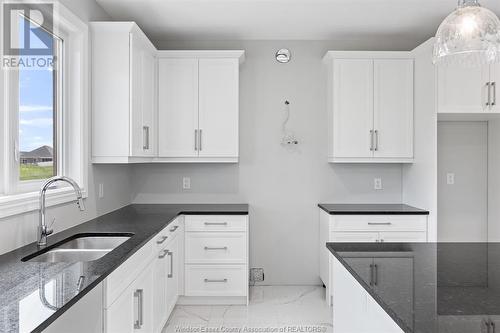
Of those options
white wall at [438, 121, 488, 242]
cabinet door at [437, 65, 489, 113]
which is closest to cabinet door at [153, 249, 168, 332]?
cabinet door at [437, 65, 489, 113]

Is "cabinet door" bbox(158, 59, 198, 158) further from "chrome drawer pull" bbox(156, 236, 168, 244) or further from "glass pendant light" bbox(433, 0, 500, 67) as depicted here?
"glass pendant light" bbox(433, 0, 500, 67)

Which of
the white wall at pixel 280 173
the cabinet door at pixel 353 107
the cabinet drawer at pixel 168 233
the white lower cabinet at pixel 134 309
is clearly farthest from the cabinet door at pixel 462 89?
the white lower cabinet at pixel 134 309

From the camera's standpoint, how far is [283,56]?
4.14 metres

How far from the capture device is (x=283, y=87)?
4.18 metres

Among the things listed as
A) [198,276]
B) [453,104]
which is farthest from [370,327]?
[453,104]

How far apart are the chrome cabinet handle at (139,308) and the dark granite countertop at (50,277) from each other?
28 centimetres

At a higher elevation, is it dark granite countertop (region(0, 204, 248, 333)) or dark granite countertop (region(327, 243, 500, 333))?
dark granite countertop (region(327, 243, 500, 333))

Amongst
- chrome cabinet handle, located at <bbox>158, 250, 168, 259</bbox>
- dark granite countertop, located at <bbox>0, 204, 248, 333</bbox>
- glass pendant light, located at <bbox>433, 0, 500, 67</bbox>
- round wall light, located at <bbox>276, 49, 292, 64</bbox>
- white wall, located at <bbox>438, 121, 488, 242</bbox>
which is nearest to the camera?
dark granite countertop, located at <bbox>0, 204, 248, 333</bbox>

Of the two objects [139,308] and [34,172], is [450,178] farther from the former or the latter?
[34,172]

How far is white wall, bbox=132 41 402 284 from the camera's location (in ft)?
13.7

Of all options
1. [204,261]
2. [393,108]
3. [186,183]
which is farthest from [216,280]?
[393,108]

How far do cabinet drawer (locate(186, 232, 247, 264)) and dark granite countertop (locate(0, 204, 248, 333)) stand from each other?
2.24ft

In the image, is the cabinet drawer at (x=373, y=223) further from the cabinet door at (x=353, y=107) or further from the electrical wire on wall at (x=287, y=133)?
the electrical wire on wall at (x=287, y=133)

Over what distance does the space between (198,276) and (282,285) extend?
101 centimetres
